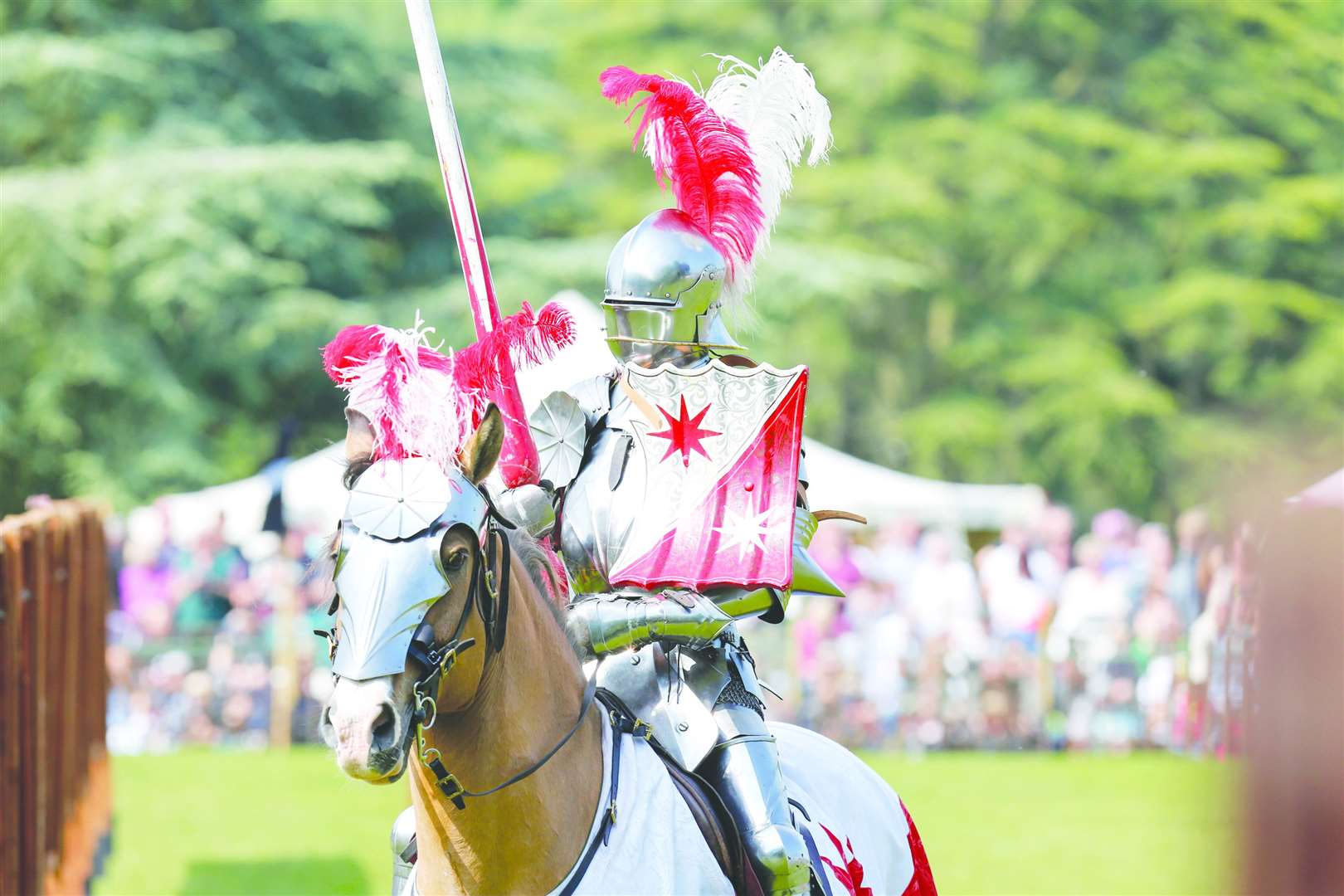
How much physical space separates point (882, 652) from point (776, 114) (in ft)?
34.4

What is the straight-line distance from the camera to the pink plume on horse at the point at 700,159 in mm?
5559

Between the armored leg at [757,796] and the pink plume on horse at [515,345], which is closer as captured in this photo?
the pink plume on horse at [515,345]

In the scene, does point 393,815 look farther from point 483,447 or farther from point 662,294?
point 483,447

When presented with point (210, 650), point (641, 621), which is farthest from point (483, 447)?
point (210, 650)

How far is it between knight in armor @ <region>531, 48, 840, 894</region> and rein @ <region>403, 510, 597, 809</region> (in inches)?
19.7

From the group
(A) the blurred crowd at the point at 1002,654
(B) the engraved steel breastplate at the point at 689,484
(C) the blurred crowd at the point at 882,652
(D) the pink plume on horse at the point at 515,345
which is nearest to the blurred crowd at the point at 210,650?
(C) the blurred crowd at the point at 882,652

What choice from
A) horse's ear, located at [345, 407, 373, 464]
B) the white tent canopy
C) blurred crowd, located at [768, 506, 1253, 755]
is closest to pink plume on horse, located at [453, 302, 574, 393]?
horse's ear, located at [345, 407, 373, 464]

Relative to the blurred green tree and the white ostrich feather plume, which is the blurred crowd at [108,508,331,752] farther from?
the white ostrich feather plume

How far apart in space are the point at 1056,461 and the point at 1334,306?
4.74 m

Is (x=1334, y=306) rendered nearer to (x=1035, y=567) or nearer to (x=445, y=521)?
(x=1035, y=567)

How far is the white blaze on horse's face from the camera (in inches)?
147

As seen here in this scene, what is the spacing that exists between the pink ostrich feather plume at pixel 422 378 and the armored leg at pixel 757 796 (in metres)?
1.21

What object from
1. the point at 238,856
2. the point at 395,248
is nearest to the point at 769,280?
the point at 395,248

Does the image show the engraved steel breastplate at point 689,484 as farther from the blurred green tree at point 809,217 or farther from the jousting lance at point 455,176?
the blurred green tree at point 809,217
